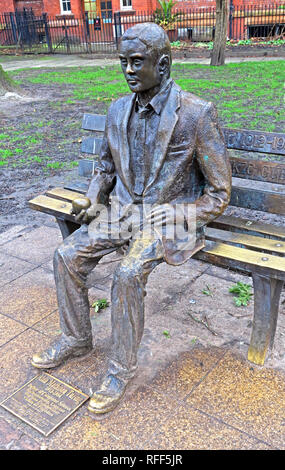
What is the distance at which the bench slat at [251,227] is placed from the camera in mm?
3109

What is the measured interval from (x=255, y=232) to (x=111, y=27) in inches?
861

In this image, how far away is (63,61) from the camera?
60.2 ft

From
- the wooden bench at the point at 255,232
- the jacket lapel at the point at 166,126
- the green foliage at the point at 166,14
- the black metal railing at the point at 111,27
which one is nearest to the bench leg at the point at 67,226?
the wooden bench at the point at 255,232

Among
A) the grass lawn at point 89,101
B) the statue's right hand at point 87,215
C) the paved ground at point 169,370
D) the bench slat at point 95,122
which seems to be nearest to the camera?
the paved ground at point 169,370

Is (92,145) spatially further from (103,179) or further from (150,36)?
(150,36)

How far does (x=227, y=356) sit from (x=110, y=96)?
28.0ft

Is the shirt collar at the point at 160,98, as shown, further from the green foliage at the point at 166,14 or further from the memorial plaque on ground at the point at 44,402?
the green foliage at the point at 166,14

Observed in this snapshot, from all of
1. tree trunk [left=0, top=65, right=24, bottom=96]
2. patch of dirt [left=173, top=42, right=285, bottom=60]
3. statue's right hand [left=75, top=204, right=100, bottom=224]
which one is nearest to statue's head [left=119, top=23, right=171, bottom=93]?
statue's right hand [left=75, top=204, right=100, bottom=224]

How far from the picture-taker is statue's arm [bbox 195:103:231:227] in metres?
2.65

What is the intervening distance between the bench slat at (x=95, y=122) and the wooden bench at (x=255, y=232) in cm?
1

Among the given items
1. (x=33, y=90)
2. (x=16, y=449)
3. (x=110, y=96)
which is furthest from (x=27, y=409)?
(x=33, y=90)

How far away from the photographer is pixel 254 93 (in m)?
9.96

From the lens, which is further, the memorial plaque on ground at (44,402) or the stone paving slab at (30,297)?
the stone paving slab at (30,297)

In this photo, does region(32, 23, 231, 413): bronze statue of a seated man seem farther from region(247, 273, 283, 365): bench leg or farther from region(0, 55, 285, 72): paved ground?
region(0, 55, 285, 72): paved ground
